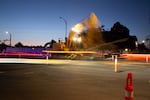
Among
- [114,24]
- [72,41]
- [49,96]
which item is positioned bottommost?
[49,96]

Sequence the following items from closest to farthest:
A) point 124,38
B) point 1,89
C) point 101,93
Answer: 1. point 101,93
2. point 1,89
3. point 124,38

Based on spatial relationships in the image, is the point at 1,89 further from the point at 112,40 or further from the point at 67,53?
the point at 112,40

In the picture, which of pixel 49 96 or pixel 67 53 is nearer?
pixel 49 96

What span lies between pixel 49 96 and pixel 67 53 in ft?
184

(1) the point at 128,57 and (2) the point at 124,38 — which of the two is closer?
(1) the point at 128,57

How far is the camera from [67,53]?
6794 cm

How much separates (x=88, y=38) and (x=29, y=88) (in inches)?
3755

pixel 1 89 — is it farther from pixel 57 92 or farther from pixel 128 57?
pixel 128 57

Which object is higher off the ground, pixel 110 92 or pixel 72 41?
pixel 72 41

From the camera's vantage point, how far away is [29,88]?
13969 millimetres

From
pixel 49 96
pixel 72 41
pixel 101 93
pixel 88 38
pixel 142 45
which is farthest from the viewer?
pixel 142 45

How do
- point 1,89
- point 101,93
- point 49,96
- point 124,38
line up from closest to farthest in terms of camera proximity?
point 49,96 → point 101,93 → point 1,89 → point 124,38

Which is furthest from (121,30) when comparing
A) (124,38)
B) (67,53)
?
(67,53)

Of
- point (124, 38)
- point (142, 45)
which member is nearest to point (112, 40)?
point (124, 38)
